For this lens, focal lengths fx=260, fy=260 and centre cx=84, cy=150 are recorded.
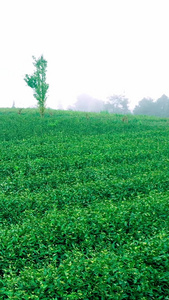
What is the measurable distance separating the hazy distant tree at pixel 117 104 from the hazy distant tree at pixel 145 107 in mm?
13351

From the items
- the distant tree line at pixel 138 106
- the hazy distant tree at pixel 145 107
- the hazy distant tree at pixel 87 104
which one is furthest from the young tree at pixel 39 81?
the hazy distant tree at pixel 87 104

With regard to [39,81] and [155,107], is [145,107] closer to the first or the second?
[155,107]

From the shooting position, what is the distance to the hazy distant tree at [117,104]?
10975 centimetres

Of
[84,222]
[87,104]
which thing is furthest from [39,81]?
[87,104]

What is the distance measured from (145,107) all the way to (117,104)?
65.1ft

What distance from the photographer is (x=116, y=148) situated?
1952 centimetres

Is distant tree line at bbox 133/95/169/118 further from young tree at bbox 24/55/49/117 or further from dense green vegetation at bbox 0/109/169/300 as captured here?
dense green vegetation at bbox 0/109/169/300

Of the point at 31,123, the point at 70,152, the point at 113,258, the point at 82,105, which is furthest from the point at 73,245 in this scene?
the point at 82,105

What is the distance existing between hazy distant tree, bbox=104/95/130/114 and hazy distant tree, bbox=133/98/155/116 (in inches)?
526

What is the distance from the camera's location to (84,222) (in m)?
8.57

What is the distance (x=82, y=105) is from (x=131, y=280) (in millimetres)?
155851

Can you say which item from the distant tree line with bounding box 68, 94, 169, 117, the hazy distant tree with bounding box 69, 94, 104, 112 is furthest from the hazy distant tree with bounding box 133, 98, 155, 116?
the hazy distant tree with bounding box 69, 94, 104, 112

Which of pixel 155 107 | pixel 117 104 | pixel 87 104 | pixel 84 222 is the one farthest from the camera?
pixel 87 104

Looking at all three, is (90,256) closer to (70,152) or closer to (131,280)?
(131,280)
